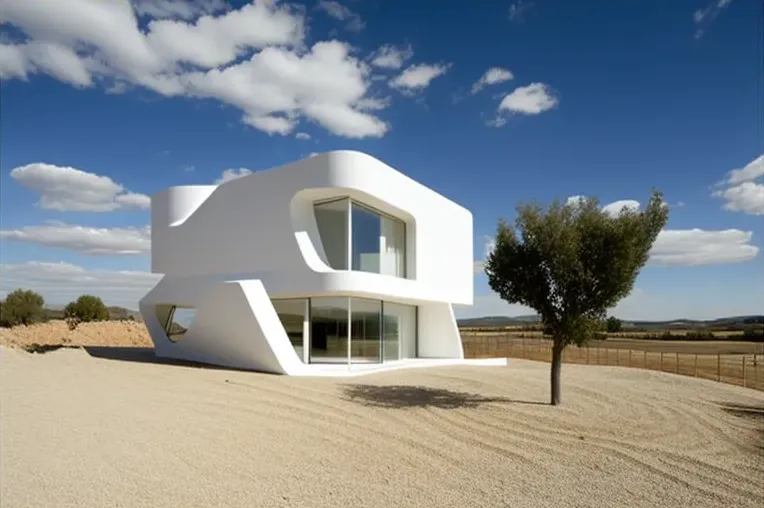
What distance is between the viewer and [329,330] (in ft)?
64.6

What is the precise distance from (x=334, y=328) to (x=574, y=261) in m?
9.65

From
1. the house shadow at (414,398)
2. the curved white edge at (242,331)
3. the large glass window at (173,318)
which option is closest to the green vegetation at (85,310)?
the large glass window at (173,318)

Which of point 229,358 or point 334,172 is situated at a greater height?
point 334,172

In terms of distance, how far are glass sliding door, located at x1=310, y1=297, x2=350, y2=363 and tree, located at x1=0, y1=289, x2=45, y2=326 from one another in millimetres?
40540

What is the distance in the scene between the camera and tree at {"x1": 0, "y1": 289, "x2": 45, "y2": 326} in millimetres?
Answer: 48312

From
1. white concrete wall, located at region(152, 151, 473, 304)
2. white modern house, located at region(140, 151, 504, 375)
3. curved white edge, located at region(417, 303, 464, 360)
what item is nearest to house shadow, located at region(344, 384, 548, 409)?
white modern house, located at region(140, 151, 504, 375)

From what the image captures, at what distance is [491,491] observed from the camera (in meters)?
7.02

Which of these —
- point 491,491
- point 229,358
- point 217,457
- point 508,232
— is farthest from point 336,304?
point 491,491

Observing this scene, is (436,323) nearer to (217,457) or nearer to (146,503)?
(217,457)

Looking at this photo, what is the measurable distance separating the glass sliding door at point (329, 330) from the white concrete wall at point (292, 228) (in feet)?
3.44

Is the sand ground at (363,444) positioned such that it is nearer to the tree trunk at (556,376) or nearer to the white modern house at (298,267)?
the tree trunk at (556,376)

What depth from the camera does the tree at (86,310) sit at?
50531 mm

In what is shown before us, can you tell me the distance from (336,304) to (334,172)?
15.2 feet

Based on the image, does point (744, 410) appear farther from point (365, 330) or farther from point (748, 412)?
point (365, 330)
